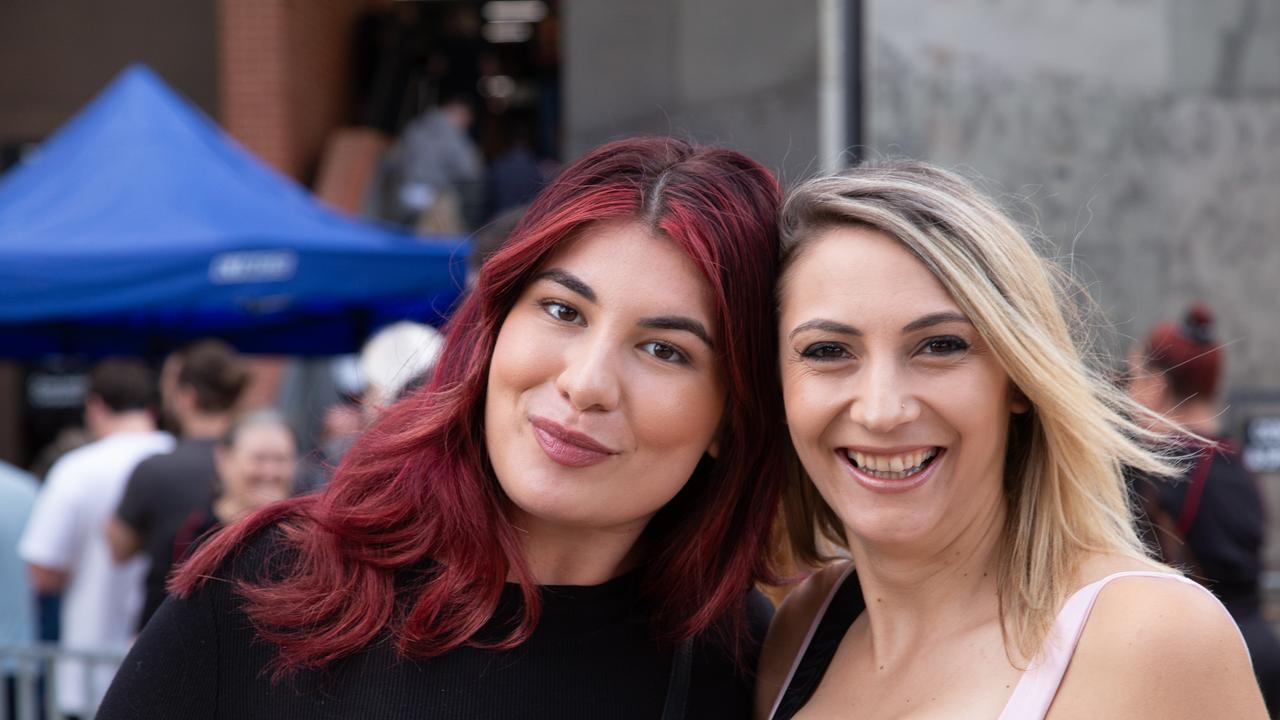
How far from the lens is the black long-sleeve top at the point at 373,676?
2316 mm

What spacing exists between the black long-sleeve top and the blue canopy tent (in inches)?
Answer: 167

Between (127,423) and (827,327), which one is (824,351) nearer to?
(827,327)

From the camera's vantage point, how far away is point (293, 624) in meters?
2.37

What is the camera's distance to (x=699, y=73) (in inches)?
308

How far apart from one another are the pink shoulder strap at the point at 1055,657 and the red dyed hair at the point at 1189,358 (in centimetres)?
274

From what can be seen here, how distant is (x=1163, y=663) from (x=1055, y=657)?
17 cm

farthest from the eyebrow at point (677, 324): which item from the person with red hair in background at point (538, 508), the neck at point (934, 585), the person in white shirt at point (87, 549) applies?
the person in white shirt at point (87, 549)

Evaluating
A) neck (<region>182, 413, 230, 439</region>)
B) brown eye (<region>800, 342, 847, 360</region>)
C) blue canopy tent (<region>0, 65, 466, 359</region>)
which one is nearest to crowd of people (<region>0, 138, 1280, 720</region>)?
brown eye (<region>800, 342, 847, 360</region>)

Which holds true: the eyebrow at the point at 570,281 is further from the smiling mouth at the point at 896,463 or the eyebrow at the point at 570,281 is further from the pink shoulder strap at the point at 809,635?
the pink shoulder strap at the point at 809,635

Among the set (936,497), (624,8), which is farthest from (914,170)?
(624,8)

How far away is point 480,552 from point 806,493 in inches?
31.2

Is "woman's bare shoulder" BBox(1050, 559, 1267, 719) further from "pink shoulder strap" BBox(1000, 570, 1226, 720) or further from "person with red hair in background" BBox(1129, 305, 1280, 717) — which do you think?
"person with red hair in background" BBox(1129, 305, 1280, 717)

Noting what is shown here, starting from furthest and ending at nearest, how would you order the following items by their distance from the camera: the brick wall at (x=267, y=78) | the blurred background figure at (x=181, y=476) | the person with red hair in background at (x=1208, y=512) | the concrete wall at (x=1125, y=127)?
the brick wall at (x=267, y=78), the concrete wall at (x=1125, y=127), the blurred background figure at (x=181, y=476), the person with red hair in background at (x=1208, y=512)

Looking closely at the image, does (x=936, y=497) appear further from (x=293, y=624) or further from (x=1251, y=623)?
(x=1251, y=623)
